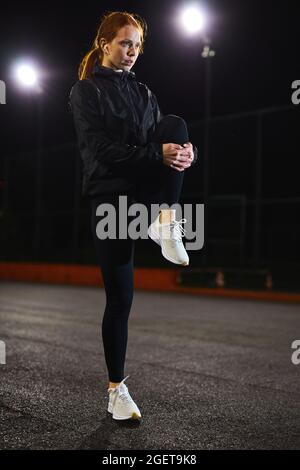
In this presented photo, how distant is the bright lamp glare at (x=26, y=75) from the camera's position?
18.4 metres

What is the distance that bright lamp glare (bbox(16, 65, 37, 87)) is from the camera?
1841 centimetres

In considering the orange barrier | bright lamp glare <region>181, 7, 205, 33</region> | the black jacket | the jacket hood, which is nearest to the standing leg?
the black jacket

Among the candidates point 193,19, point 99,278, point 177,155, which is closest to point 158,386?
point 177,155

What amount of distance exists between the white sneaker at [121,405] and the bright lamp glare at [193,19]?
12.3 metres

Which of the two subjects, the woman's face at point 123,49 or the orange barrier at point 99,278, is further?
the orange barrier at point 99,278

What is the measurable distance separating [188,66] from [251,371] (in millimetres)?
16852

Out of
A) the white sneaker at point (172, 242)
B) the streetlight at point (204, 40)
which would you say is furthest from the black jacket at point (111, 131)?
the streetlight at point (204, 40)

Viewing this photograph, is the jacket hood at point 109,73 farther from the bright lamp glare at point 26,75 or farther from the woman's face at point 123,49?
the bright lamp glare at point 26,75

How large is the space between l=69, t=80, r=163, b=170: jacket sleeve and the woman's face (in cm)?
18

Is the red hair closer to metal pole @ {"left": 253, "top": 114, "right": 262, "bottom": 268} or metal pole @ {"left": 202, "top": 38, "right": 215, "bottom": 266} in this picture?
metal pole @ {"left": 253, "top": 114, "right": 262, "bottom": 268}

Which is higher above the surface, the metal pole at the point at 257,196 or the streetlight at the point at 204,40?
the streetlight at the point at 204,40

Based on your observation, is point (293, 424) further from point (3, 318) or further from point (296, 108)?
point (296, 108)

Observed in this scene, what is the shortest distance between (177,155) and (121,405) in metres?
1.20

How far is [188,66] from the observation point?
797 inches
